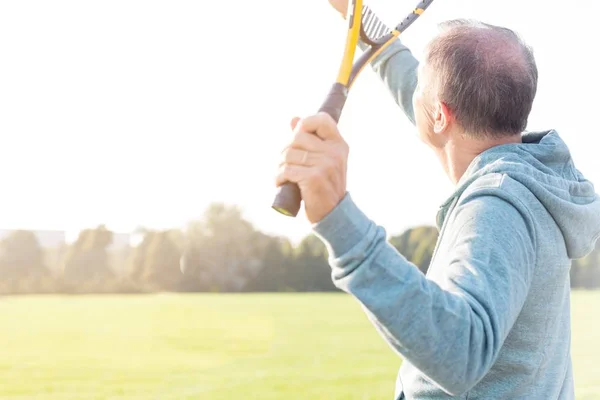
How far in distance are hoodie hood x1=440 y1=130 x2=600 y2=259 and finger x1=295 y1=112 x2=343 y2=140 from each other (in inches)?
14.2

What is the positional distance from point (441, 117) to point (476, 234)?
1.08 feet

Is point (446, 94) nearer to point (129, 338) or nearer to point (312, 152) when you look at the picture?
point (312, 152)

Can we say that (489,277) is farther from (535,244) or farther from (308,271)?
(308,271)

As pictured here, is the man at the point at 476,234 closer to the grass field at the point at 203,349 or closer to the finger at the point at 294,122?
the finger at the point at 294,122

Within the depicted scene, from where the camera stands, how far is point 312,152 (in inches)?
34.3

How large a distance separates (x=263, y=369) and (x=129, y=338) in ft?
12.6

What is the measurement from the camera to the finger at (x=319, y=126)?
2.88ft

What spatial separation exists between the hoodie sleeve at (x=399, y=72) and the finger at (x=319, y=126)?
1.04m

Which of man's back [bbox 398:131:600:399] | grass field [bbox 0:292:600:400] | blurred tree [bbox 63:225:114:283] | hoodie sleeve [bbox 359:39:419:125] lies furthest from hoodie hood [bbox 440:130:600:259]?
blurred tree [bbox 63:225:114:283]

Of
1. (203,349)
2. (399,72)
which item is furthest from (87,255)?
(399,72)

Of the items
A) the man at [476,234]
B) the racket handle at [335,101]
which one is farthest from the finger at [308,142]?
the racket handle at [335,101]

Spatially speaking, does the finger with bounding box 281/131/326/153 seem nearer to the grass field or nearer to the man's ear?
the man's ear

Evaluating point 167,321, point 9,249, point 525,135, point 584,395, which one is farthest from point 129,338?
point 525,135

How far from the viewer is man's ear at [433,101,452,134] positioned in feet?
4.03
